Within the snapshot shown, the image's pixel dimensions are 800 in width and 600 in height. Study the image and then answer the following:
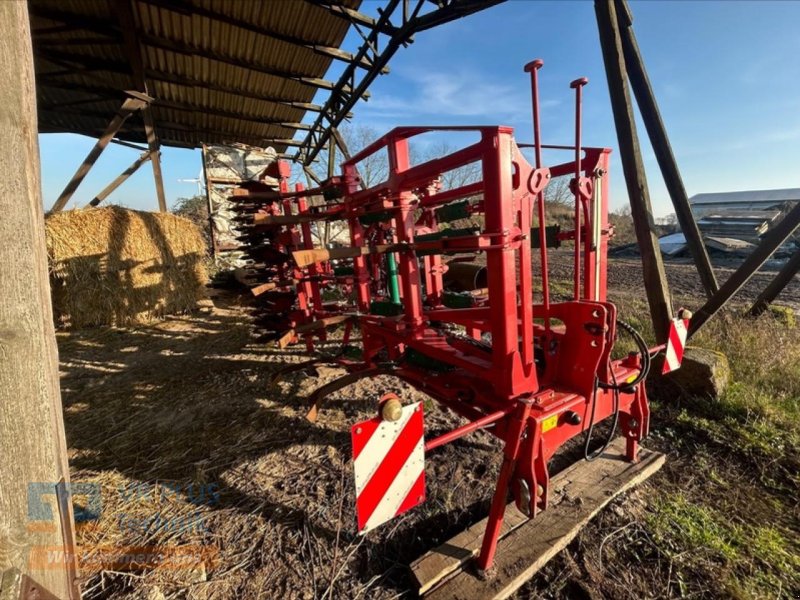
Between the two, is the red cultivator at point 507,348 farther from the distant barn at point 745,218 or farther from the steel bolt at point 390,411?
the distant barn at point 745,218

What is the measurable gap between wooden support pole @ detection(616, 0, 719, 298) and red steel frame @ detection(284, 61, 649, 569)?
173 centimetres

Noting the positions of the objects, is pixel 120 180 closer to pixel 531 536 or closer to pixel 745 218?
pixel 531 536

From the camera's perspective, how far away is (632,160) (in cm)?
320

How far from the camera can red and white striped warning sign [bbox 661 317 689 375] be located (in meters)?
2.42

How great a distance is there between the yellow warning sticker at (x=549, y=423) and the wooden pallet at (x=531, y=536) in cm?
69

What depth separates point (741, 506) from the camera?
7.23 ft

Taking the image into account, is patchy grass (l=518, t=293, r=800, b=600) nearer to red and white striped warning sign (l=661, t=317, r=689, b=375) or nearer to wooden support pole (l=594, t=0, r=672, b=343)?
red and white striped warning sign (l=661, t=317, r=689, b=375)

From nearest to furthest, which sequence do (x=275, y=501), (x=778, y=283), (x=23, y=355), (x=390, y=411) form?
1. (x=23, y=355)
2. (x=390, y=411)
3. (x=275, y=501)
4. (x=778, y=283)

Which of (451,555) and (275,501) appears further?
(275,501)

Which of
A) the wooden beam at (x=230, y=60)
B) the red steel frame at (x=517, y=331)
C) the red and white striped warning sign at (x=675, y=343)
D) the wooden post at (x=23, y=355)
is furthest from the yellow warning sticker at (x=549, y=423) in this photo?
the wooden beam at (x=230, y=60)

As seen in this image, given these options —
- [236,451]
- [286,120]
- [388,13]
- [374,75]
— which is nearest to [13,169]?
[236,451]

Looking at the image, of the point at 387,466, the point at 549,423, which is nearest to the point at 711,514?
the point at 549,423

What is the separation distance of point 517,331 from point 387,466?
1.04 meters

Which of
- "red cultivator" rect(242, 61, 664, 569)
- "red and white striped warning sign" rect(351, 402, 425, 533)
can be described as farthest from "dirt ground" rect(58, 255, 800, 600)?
"red and white striped warning sign" rect(351, 402, 425, 533)
